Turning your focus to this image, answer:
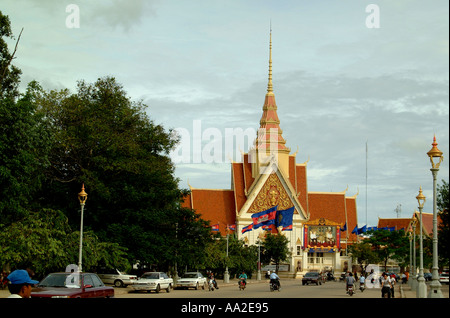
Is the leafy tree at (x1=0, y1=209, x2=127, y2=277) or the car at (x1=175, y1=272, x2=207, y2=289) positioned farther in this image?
the car at (x1=175, y1=272, x2=207, y2=289)

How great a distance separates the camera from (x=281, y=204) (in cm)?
8806

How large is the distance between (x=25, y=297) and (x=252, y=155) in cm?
8423

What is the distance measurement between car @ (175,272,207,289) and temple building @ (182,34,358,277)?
124 ft

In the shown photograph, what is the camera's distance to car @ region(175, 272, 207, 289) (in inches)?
1689

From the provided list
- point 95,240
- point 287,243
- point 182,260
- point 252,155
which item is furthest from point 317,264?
point 95,240

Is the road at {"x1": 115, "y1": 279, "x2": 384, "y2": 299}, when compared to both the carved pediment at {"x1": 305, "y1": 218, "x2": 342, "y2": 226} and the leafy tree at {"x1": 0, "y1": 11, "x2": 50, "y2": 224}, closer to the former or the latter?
the leafy tree at {"x1": 0, "y1": 11, "x2": 50, "y2": 224}

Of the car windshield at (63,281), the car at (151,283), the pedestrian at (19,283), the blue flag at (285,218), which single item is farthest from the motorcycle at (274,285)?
the blue flag at (285,218)

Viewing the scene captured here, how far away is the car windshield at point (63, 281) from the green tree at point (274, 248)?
199 feet

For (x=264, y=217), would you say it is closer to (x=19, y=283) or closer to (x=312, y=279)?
(x=312, y=279)

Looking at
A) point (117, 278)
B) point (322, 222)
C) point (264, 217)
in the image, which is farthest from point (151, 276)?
point (322, 222)

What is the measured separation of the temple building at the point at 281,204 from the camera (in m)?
84.8

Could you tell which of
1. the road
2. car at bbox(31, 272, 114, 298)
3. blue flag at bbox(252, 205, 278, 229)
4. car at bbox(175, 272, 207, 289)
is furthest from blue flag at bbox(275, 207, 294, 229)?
car at bbox(31, 272, 114, 298)

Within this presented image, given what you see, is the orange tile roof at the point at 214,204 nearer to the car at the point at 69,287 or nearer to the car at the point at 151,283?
the car at the point at 151,283

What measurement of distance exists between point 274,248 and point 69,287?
6152 cm
